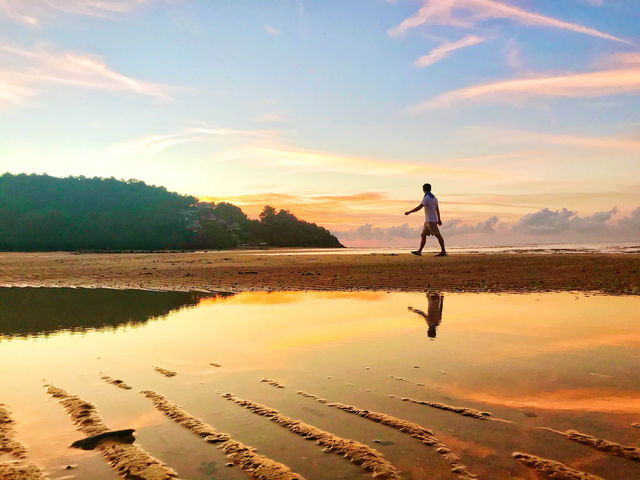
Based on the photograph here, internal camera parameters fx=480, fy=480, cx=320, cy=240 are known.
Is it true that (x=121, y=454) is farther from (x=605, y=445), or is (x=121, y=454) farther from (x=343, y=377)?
(x=605, y=445)

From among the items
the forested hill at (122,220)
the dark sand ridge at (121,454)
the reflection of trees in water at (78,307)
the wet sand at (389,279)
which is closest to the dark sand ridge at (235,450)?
the dark sand ridge at (121,454)

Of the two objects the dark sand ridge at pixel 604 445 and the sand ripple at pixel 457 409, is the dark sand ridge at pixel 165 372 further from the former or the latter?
the dark sand ridge at pixel 604 445

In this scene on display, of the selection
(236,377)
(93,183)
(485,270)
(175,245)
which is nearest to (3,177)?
(93,183)

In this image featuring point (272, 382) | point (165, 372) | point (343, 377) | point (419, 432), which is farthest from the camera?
point (165, 372)

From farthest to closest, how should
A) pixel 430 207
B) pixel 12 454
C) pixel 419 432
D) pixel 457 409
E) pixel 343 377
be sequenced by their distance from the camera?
pixel 430 207, pixel 343 377, pixel 457 409, pixel 419 432, pixel 12 454

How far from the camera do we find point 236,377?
4.98 m

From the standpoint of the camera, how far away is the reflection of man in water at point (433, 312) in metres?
7.41

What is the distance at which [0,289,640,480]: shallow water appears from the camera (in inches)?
123

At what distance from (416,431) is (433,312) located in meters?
5.89

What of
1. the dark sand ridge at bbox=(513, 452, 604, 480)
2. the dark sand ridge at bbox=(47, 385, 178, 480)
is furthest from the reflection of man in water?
the dark sand ridge at bbox=(47, 385, 178, 480)

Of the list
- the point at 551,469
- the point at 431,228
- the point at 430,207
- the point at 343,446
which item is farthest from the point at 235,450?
the point at 431,228

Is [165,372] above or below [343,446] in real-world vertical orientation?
below

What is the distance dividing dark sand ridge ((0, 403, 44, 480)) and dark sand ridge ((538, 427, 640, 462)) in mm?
3435

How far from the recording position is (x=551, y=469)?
9.25 ft
